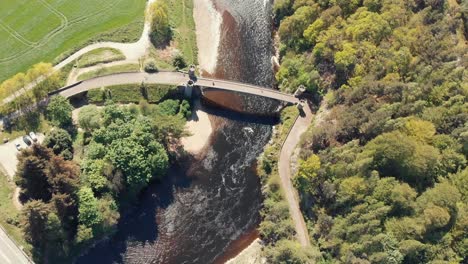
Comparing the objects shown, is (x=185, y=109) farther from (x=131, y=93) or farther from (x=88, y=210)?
(x=88, y=210)

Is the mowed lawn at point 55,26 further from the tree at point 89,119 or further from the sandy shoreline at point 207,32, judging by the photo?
the tree at point 89,119

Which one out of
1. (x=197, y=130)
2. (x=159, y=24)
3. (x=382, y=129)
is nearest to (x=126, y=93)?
(x=197, y=130)

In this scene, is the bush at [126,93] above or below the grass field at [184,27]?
below

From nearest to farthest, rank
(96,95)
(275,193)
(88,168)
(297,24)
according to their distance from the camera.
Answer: (88,168) → (275,193) → (96,95) → (297,24)

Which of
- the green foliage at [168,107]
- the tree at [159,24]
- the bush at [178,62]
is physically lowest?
the green foliage at [168,107]

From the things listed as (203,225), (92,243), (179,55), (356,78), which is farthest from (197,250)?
(356,78)

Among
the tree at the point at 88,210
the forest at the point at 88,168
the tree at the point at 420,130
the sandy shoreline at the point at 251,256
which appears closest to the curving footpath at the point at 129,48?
the forest at the point at 88,168
